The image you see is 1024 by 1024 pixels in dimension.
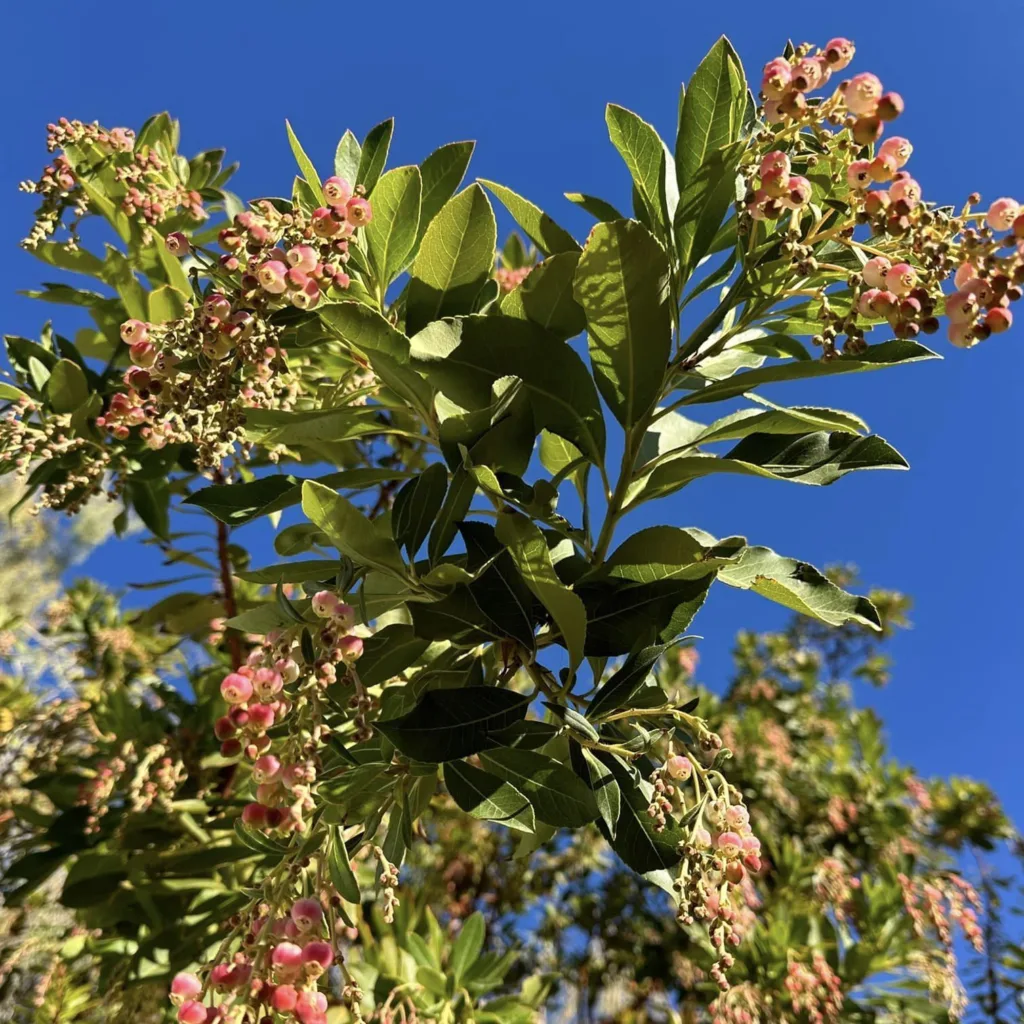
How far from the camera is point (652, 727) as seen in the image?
107 centimetres

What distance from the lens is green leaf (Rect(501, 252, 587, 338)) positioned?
3.24 feet

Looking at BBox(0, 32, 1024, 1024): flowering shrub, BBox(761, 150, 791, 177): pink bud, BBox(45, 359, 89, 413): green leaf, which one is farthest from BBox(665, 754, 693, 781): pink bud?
BBox(45, 359, 89, 413): green leaf

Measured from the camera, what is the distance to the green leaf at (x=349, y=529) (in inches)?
33.5

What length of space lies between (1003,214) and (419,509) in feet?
2.34

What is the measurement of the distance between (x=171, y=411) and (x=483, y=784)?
63 centimetres

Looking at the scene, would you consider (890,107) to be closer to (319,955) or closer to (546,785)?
(546,785)

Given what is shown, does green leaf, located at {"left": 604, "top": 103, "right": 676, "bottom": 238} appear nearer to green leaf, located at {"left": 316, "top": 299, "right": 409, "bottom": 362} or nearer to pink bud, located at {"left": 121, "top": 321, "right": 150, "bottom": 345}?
green leaf, located at {"left": 316, "top": 299, "right": 409, "bottom": 362}

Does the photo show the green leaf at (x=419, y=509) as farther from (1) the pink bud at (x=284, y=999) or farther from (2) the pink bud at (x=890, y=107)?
(2) the pink bud at (x=890, y=107)

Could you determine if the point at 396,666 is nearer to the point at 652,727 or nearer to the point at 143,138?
the point at 652,727

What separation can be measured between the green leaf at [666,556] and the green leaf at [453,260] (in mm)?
410

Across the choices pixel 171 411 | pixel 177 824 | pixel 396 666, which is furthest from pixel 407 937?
pixel 171 411

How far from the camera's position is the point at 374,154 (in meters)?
1.25

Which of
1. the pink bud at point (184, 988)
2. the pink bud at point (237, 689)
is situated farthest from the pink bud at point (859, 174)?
the pink bud at point (184, 988)

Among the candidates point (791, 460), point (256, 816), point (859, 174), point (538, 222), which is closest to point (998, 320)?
point (859, 174)
